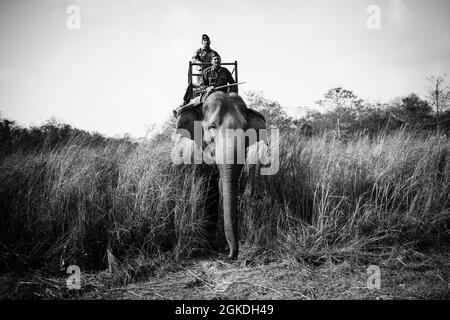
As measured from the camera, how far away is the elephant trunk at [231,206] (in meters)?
3.11

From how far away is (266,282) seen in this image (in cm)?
280

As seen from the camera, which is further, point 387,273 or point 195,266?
point 195,266

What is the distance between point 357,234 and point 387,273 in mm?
580

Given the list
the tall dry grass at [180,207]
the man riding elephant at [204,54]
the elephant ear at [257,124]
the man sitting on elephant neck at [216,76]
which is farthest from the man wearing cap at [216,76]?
the tall dry grass at [180,207]

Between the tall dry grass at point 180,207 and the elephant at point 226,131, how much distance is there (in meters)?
0.64

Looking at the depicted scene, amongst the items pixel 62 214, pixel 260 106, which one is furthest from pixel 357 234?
pixel 260 106

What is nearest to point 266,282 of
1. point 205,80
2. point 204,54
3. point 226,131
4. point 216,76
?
point 226,131

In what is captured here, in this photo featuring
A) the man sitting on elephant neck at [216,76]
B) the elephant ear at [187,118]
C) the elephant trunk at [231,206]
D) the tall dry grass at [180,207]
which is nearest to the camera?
the elephant trunk at [231,206]

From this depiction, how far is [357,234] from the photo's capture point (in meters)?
3.37

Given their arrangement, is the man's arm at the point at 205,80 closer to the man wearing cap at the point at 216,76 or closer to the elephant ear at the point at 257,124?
the man wearing cap at the point at 216,76

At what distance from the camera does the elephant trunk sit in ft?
10.2
